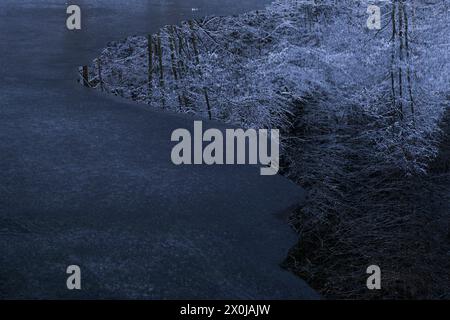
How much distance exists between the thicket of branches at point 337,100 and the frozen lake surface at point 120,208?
2.34 meters

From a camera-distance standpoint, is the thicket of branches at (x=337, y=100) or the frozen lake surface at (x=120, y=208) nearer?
the frozen lake surface at (x=120, y=208)

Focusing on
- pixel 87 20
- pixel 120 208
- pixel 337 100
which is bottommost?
pixel 120 208

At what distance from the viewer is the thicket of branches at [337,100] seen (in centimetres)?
679

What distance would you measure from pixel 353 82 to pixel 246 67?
1.77 metres

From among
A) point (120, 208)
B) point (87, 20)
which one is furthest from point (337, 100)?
point (120, 208)

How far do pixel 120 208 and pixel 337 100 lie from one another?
6.49 meters

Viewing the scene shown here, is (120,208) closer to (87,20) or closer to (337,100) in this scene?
(87,20)

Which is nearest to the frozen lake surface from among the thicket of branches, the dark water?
the dark water

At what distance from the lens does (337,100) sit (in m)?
9.47

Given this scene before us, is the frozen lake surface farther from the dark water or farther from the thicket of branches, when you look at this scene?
the thicket of branches

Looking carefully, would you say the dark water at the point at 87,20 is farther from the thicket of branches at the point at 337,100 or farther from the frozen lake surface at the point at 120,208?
the frozen lake surface at the point at 120,208

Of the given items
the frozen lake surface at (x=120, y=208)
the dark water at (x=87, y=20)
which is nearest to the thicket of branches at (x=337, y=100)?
the dark water at (x=87, y=20)
